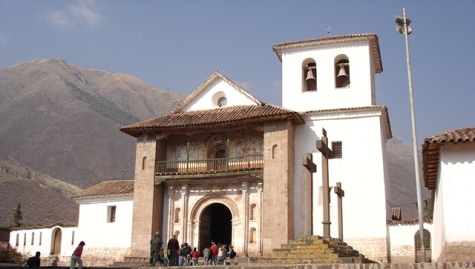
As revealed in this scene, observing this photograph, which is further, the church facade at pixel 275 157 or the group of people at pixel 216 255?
the church facade at pixel 275 157

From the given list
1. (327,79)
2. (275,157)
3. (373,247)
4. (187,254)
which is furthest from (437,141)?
(327,79)

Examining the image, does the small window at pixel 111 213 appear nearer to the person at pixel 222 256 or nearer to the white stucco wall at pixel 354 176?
the person at pixel 222 256

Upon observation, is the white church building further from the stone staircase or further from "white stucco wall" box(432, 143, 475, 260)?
"white stucco wall" box(432, 143, 475, 260)

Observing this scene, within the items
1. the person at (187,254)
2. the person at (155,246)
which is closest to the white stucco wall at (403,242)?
the person at (187,254)

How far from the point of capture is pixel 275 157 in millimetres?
24922

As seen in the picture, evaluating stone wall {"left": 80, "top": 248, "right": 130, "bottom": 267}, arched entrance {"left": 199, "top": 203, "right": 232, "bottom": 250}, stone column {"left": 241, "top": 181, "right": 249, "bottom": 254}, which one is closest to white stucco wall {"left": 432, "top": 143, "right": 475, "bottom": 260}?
stone column {"left": 241, "top": 181, "right": 249, "bottom": 254}

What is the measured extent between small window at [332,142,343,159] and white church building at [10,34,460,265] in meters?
0.04

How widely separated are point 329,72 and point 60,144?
304ft

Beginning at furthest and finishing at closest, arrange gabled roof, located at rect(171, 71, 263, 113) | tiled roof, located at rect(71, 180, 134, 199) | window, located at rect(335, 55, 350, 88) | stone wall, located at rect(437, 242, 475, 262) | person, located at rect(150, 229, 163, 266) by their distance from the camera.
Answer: tiled roof, located at rect(71, 180, 134, 199)
gabled roof, located at rect(171, 71, 263, 113)
window, located at rect(335, 55, 350, 88)
person, located at rect(150, 229, 163, 266)
stone wall, located at rect(437, 242, 475, 262)

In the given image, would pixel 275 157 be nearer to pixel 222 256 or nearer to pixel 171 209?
pixel 222 256

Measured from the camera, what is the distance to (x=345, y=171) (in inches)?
976

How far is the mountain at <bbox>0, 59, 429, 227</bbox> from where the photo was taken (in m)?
69.9

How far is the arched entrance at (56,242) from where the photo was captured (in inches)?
1276

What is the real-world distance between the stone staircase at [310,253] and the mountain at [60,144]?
168 ft
